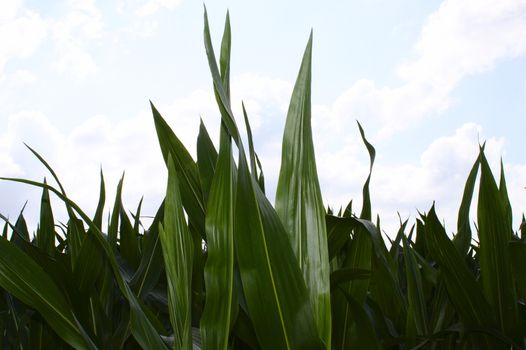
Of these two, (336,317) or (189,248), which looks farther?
(336,317)

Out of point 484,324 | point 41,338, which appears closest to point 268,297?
point 484,324

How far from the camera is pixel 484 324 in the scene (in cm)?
60

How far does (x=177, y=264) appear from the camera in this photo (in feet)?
1.40

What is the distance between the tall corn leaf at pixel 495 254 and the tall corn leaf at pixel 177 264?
0.35 meters

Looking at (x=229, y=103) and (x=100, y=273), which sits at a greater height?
(x=229, y=103)

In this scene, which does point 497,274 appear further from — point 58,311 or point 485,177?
point 58,311

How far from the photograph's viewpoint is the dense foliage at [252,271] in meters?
0.40

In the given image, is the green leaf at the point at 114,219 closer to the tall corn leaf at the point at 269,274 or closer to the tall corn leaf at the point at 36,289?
the tall corn leaf at the point at 36,289

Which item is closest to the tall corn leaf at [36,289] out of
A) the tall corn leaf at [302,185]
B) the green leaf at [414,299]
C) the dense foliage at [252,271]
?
the dense foliage at [252,271]

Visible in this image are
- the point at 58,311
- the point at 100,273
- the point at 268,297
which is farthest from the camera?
the point at 100,273

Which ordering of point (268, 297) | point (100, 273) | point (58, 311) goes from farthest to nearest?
1. point (100, 273)
2. point (58, 311)
3. point (268, 297)

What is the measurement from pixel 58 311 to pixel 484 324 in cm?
46

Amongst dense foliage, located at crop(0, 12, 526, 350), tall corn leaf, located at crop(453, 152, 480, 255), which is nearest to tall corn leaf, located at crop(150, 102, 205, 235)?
dense foliage, located at crop(0, 12, 526, 350)

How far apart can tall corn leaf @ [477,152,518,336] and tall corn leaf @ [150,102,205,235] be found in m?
0.32
